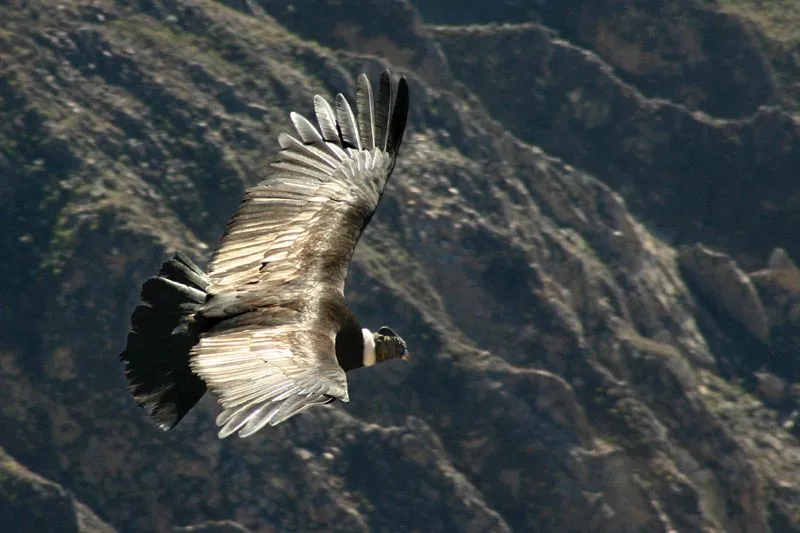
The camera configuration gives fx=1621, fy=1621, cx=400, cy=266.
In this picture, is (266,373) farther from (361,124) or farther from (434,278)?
(434,278)

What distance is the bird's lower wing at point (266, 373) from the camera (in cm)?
1176

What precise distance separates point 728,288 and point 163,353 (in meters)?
33.1

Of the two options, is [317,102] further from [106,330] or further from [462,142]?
[462,142]

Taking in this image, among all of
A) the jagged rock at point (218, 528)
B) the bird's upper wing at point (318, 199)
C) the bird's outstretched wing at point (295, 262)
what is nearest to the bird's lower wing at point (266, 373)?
the bird's outstretched wing at point (295, 262)

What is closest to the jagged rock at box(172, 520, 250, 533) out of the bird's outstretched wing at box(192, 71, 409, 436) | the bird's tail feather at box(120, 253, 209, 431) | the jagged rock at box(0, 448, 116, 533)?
the jagged rock at box(0, 448, 116, 533)

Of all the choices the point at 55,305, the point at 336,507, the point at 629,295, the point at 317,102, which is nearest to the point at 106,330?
the point at 55,305

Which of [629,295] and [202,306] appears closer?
[202,306]

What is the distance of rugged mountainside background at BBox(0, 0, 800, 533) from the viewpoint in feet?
119

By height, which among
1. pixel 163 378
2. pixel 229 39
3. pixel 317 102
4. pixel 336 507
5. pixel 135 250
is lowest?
pixel 336 507

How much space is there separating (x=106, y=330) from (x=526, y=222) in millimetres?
11951

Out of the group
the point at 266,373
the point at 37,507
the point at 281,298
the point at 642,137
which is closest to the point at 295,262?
the point at 281,298

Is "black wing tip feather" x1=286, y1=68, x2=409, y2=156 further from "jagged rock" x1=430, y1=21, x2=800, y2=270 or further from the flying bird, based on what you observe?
"jagged rock" x1=430, y1=21, x2=800, y2=270

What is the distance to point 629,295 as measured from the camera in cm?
4284

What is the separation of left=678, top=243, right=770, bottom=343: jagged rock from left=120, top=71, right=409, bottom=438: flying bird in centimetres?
3043
